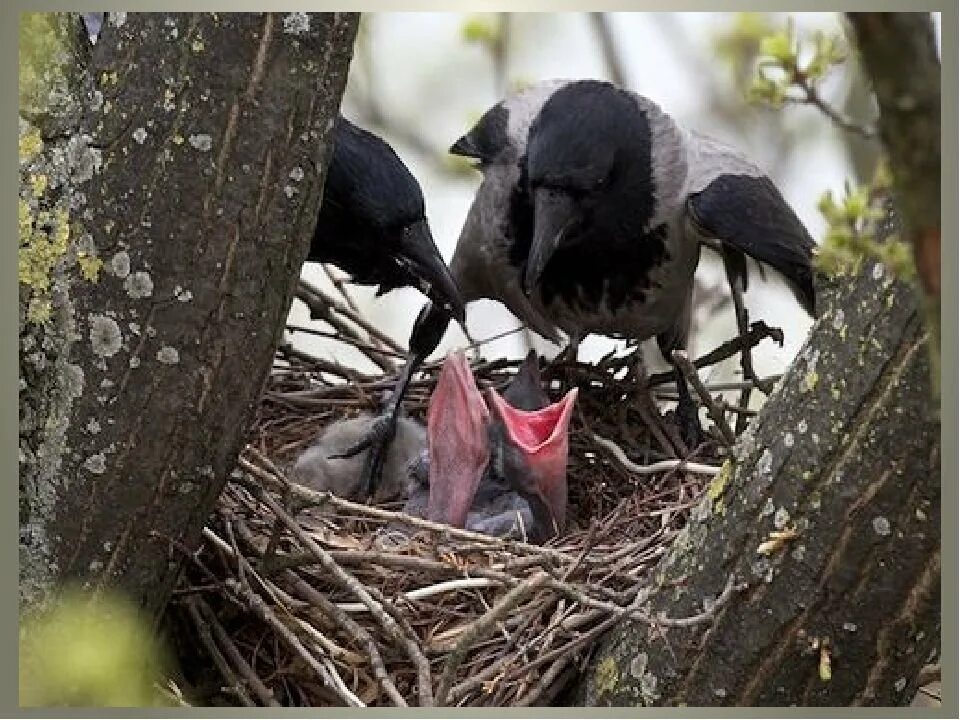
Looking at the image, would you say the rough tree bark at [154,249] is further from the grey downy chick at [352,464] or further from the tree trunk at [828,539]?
the grey downy chick at [352,464]

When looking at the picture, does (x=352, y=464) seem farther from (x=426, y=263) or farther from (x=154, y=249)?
(x=154, y=249)

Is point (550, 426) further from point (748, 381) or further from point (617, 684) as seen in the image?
point (617, 684)

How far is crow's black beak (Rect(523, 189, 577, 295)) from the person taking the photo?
2229 mm

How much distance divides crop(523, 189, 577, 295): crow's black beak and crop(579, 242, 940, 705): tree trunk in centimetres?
77

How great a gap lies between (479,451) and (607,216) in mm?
436

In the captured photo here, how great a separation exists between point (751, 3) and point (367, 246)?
0.75 meters

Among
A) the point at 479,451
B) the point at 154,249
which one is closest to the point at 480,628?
the point at 154,249

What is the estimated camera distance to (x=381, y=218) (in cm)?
217

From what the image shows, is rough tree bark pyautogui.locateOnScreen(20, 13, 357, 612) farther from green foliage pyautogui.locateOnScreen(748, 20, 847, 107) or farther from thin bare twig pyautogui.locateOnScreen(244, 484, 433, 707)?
green foliage pyautogui.locateOnScreen(748, 20, 847, 107)

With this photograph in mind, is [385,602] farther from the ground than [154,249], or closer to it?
closer to it

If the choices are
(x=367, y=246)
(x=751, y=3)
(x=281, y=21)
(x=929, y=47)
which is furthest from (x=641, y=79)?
(x=929, y=47)

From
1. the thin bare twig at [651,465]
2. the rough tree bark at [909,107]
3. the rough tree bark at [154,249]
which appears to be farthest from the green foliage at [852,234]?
the thin bare twig at [651,465]

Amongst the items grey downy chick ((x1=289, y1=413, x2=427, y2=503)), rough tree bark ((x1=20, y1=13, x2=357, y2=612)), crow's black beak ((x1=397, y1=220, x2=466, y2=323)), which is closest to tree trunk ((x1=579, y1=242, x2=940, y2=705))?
rough tree bark ((x1=20, y1=13, x2=357, y2=612))

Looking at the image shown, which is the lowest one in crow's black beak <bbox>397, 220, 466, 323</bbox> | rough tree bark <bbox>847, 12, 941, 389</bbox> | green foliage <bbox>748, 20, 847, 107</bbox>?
crow's black beak <bbox>397, 220, 466, 323</bbox>
